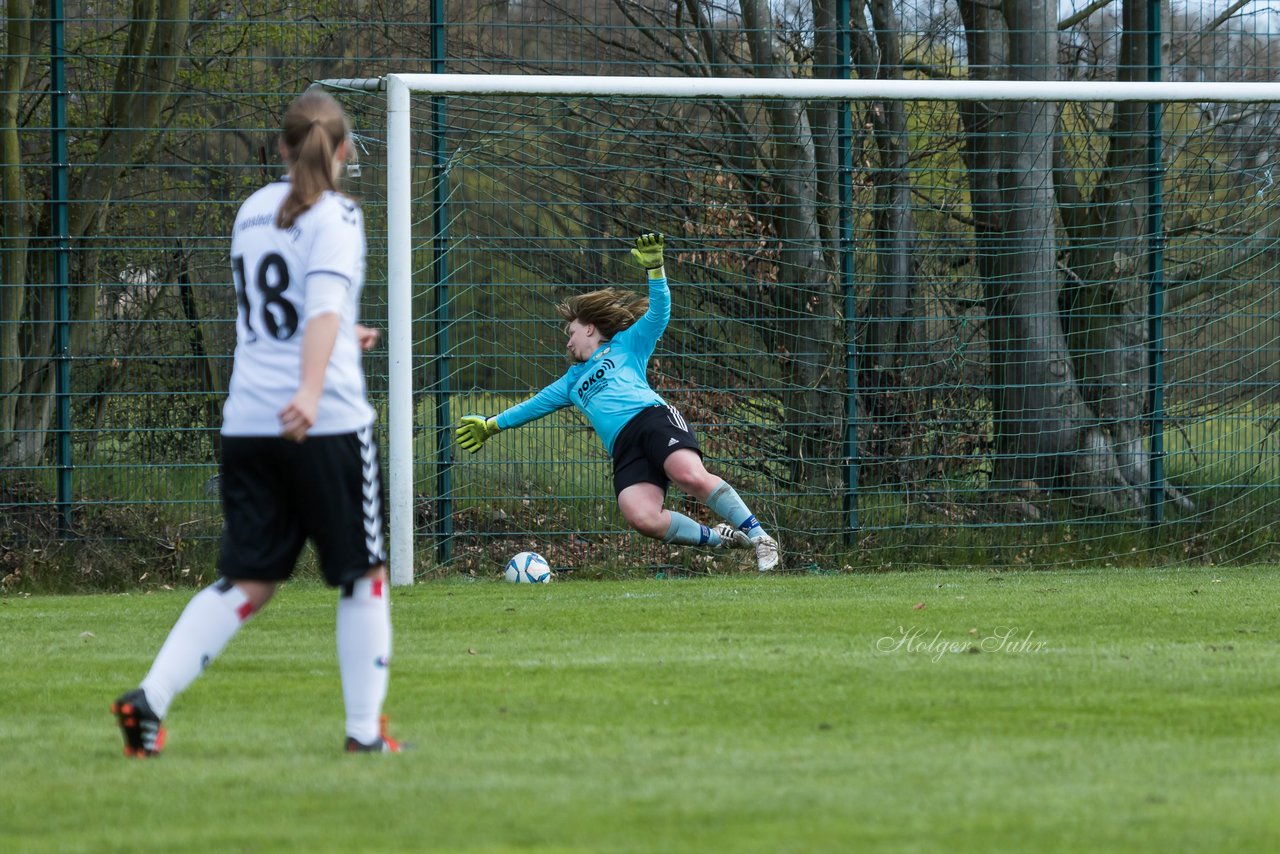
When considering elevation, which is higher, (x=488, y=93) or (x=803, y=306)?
(x=488, y=93)

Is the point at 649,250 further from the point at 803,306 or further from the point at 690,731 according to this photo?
the point at 690,731

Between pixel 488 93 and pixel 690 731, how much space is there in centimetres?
585

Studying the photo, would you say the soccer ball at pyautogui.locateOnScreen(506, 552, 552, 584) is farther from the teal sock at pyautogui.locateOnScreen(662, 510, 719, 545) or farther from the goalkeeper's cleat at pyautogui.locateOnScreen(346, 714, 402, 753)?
the goalkeeper's cleat at pyautogui.locateOnScreen(346, 714, 402, 753)

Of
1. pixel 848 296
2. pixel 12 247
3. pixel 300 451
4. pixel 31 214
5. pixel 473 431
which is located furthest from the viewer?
pixel 848 296

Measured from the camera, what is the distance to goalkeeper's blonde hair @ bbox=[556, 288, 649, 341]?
921 centimetres

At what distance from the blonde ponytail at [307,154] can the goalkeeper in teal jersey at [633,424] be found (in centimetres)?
460

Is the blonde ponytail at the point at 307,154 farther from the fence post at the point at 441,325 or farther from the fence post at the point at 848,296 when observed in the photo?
the fence post at the point at 848,296

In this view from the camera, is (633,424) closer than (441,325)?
Yes

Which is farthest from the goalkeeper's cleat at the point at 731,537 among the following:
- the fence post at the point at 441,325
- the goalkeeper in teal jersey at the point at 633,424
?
the fence post at the point at 441,325

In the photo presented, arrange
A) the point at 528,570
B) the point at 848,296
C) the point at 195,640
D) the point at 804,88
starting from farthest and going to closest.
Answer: the point at 848,296 → the point at 804,88 → the point at 528,570 → the point at 195,640

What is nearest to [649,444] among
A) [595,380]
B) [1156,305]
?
[595,380]

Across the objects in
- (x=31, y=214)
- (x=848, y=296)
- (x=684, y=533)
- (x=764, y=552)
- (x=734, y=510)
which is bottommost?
(x=764, y=552)

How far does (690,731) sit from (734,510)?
4.58 metres

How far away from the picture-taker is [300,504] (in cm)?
439
